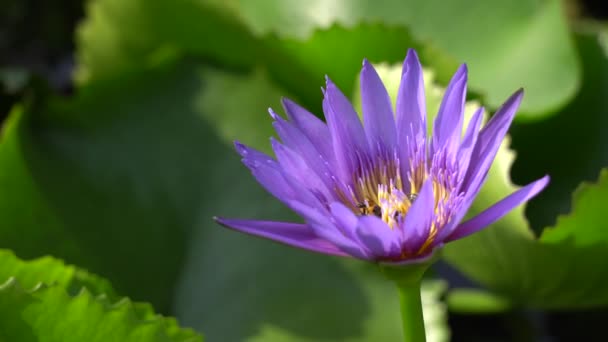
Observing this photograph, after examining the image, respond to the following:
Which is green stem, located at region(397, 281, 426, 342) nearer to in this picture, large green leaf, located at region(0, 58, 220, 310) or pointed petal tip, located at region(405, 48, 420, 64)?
pointed petal tip, located at region(405, 48, 420, 64)

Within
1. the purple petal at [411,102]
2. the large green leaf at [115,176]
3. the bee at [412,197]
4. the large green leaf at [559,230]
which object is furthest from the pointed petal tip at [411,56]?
the large green leaf at [115,176]

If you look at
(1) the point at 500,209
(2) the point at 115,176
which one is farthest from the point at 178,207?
(1) the point at 500,209

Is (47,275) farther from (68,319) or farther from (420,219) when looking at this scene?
(420,219)

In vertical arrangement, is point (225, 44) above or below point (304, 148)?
above

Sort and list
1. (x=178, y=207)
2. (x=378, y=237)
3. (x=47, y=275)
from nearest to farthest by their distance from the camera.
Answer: (x=378, y=237) → (x=47, y=275) → (x=178, y=207)

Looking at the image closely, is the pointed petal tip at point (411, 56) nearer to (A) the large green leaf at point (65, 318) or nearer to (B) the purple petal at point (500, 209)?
(B) the purple petal at point (500, 209)

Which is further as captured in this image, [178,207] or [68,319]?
[178,207]
